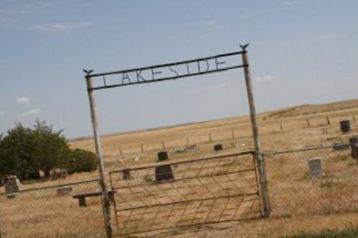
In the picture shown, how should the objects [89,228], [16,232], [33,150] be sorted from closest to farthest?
[89,228] < [16,232] < [33,150]

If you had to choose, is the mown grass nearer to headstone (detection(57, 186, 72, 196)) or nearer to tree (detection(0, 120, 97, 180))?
headstone (detection(57, 186, 72, 196))

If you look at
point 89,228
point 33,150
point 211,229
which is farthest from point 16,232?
point 33,150

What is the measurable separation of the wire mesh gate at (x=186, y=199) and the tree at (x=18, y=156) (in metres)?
15.0

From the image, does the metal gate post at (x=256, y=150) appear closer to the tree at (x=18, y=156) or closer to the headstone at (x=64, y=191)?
the headstone at (x=64, y=191)

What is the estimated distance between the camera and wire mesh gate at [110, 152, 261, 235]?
15250 millimetres

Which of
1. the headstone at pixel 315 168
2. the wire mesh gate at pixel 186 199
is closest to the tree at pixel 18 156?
the wire mesh gate at pixel 186 199

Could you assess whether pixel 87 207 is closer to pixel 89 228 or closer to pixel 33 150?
pixel 89 228

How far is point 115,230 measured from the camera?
615 inches

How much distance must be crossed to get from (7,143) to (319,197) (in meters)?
34.6

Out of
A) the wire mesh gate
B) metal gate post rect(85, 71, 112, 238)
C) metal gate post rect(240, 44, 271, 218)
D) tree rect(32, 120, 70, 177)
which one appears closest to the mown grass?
the wire mesh gate

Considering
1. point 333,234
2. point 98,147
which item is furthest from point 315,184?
point 333,234

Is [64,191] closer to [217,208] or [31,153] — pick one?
[217,208]

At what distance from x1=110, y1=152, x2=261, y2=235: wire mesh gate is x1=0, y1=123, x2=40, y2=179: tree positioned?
15.0 m

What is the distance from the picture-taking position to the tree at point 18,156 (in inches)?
1841
